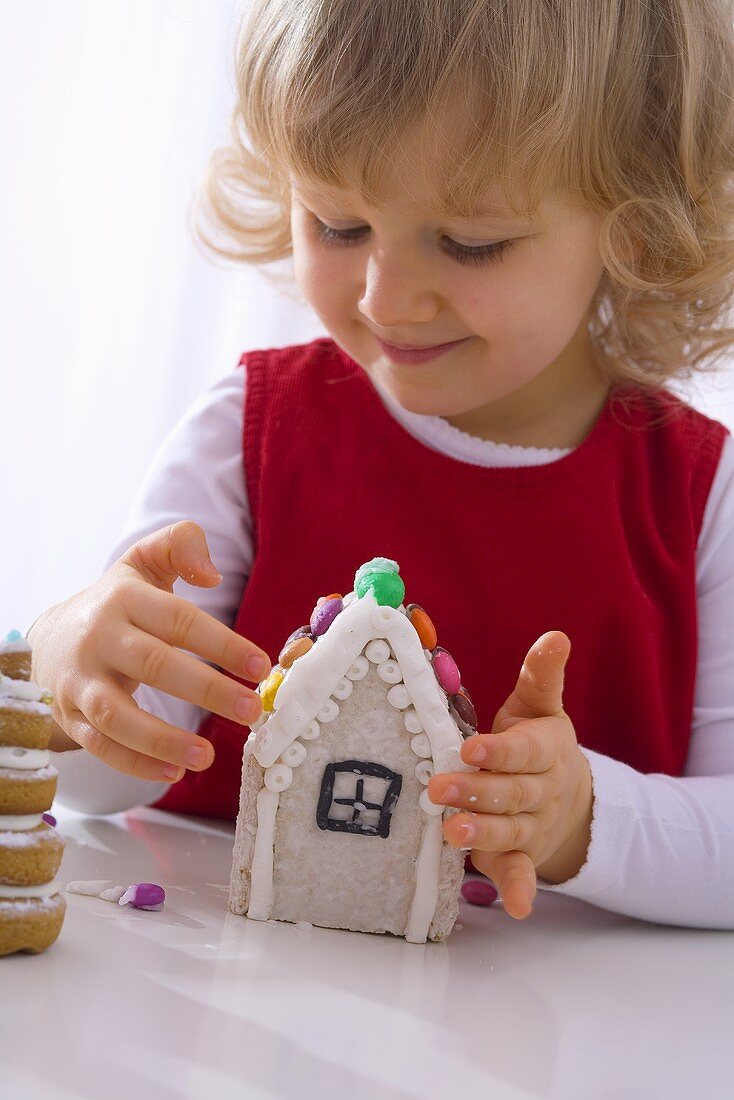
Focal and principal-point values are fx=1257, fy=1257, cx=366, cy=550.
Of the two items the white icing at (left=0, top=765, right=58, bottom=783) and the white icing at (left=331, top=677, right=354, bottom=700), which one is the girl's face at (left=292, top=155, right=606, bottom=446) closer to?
the white icing at (left=331, top=677, right=354, bottom=700)

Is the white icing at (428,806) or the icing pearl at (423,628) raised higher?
the icing pearl at (423,628)

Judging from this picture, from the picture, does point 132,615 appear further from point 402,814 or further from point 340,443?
point 340,443

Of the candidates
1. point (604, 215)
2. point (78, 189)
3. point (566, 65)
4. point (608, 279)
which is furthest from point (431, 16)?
point (78, 189)

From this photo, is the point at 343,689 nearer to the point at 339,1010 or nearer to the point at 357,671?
the point at 357,671

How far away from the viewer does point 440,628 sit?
97cm

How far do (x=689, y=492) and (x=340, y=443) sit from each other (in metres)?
0.28

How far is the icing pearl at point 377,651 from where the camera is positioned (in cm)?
63

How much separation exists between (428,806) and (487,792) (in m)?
0.03

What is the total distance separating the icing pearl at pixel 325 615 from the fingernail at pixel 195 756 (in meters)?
0.09

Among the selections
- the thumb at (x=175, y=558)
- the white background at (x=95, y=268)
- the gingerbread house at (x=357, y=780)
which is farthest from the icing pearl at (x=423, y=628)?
the white background at (x=95, y=268)

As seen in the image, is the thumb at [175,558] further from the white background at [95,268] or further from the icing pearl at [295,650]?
the white background at [95,268]

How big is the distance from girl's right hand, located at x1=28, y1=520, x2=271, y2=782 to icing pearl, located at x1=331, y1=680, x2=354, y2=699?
1.6 inches

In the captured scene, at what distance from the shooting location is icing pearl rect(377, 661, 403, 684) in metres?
0.63

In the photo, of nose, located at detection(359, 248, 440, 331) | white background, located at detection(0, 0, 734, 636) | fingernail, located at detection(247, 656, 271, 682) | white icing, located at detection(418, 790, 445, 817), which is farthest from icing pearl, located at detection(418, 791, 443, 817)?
white background, located at detection(0, 0, 734, 636)
